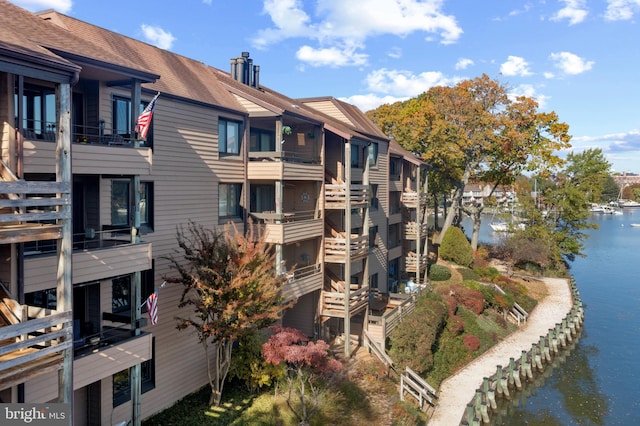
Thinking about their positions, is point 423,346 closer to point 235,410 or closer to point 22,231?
point 235,410

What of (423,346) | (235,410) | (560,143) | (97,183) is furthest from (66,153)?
(560,143)

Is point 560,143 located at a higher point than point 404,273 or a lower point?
higher

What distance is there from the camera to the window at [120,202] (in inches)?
706

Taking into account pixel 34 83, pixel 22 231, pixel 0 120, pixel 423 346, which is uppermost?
pixel 34 83

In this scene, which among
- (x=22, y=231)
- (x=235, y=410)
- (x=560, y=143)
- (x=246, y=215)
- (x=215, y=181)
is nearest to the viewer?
(x=22, y=231)

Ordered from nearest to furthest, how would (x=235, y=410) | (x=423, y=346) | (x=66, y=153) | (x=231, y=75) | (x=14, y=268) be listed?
1. (x=66, y=153)
2. (x=14, y=268)
3. (x=235, y=410)
4. (x=423, y=346)
5. (x=231, y=75)

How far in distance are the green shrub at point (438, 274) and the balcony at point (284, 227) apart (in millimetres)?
21017

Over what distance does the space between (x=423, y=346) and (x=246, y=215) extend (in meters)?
12.9

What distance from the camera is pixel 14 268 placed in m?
13.0

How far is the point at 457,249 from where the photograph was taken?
51.0m

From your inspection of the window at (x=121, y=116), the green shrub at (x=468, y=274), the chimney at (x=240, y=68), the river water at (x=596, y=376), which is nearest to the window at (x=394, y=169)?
the green shrub at (x=468, y=274)

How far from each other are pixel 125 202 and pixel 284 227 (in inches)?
336

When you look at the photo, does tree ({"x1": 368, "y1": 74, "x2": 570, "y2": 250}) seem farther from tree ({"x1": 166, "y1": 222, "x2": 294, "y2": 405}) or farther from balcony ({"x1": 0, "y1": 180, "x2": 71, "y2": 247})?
balcony ({"x1": 0, "y1": 180, "x2": 71, "y2": 247})

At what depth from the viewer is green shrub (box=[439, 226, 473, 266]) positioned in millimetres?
50875
